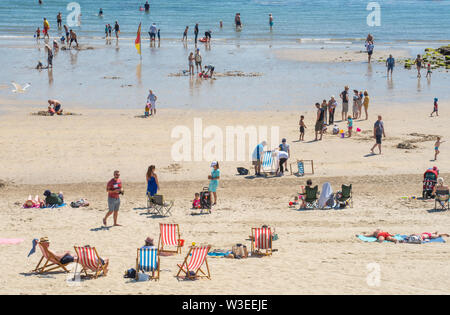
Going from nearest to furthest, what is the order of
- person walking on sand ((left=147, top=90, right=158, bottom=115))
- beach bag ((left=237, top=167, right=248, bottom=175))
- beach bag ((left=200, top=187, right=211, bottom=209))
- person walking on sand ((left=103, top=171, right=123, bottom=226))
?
1. person walking on sand ((left=103, top=171, right=123, bottom=226))
2. beach bag ((left=200, top=187, right=211, bottom=209))
3. beach bag ((left=237, top=167, right=248, bottom=175))
4. person walking on sand ((left=147, top=90, right=158, bottom=115))

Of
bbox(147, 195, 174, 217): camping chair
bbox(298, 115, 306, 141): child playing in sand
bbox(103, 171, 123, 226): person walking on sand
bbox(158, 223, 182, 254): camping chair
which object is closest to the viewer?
bbox(158, 223, 182, 254): camping chair

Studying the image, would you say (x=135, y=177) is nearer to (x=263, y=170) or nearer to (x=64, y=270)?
(x=263, y=170)

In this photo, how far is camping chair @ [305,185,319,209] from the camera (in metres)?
15.8

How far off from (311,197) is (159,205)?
3.40 metres

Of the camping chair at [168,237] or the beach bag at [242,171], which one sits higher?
the beach bag at [242,171]

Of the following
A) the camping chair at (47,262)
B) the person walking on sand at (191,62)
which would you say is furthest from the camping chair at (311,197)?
the person walking on sand at (191,62)

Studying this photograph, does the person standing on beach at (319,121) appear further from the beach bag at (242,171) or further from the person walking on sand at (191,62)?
the person walking on sand at (191,62)

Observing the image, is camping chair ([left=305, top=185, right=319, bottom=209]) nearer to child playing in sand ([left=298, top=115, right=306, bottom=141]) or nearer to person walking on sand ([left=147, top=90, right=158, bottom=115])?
child playing in sand ([left=298, top=115, right=306, bottom=141])

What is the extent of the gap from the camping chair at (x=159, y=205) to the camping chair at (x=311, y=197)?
9.92 ft

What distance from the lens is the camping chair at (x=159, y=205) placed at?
15359 mm

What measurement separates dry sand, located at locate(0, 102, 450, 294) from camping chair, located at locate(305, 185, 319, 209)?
0.37 m

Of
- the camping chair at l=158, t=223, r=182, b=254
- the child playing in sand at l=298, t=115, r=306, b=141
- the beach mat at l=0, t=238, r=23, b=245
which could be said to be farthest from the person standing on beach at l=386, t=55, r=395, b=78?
the beach mat at l=0, t=238, r=23, b=245

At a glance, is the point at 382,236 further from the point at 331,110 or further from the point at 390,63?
the point at 390,63

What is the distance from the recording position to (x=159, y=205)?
51.0 ft
